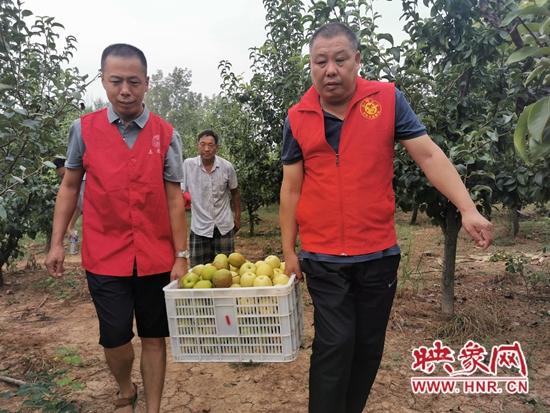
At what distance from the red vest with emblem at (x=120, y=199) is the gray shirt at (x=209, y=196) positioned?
2081 millimetres

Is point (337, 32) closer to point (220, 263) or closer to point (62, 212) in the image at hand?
point (220, 263)

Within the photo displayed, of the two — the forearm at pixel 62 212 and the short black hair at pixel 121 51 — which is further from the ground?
the short black hair at pixel 121 51

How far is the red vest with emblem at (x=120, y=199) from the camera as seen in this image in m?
2.28

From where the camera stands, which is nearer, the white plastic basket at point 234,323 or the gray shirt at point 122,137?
the white plastic basket at point 234,323

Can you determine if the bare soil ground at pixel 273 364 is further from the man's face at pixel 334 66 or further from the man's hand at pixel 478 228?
the man's face at pixel 334 66

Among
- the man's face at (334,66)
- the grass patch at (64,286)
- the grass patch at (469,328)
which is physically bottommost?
the grass patch at (469,328)

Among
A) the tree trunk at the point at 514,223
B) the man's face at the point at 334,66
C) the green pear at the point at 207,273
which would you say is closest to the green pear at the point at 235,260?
the green pear at the point at 207,273

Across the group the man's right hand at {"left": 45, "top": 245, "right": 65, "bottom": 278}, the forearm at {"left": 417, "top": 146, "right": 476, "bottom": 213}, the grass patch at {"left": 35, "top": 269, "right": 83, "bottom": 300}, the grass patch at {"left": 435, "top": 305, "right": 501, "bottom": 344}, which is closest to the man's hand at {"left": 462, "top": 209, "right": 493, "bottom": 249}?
the forearm at {"left": 417, "top": 146, "right": 476, "bottom": 213}

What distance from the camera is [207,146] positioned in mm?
4363

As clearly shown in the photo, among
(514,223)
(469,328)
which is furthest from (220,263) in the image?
(514,223)

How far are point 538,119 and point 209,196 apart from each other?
11.4 ft

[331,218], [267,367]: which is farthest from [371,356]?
[267,367]

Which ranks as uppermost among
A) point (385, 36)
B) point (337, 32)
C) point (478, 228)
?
point (385, 36)

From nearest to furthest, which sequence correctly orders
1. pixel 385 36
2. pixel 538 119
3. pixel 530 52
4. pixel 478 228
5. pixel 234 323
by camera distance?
pixel 538 119
pixel 530 52
pixel 478 228
pixel 234 323
pixel 385 36
